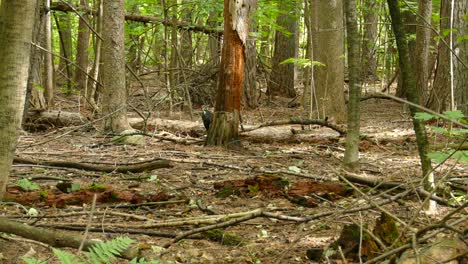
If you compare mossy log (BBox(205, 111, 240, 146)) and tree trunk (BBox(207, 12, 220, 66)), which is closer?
mossy log (BBox(205, 111, 240, 146))

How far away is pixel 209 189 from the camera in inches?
213

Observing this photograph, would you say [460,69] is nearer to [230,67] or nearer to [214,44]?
[230,67]

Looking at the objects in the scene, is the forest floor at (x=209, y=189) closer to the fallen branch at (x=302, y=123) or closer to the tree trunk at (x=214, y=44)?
the fallen branch at (x=302, y=123)

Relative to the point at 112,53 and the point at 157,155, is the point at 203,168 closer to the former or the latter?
the point at 157,155

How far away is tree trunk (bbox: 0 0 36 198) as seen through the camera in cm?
338

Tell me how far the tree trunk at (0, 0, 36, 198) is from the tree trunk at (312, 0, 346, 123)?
754 cm

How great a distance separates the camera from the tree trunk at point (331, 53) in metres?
10.5

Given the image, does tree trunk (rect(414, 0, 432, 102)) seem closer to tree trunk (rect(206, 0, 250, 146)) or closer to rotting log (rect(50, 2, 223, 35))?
rotting log (rect(50, 2, 223, 35))

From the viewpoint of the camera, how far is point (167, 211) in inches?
180

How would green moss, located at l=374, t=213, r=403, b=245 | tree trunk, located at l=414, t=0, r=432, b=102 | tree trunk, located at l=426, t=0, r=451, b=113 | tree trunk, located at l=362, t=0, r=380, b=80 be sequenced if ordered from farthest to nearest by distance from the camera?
1. tree trunk, located at l=362, t=0, r=380, b=80
2. tree trunk, located at l=414, t=0, r=432, b=102
3. tree trunk, located at l=426, t=0, r=451, b=113
4. green moss, located at l=374, t=213, r=403, b=245

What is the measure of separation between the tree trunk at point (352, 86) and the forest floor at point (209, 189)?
0.91 feet

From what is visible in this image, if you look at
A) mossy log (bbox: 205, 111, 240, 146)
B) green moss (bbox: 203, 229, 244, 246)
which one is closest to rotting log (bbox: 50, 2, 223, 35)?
mossy log (bbox: 205, 111, 240, 146)

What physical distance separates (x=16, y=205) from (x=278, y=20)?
13.1 metres

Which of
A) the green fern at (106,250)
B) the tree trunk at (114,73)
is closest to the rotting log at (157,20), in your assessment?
the tree trunk at (114,73)
